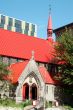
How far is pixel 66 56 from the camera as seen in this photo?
5253 centimetres

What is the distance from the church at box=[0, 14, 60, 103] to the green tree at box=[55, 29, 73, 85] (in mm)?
2230

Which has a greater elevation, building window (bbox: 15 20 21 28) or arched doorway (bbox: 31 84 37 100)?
building window (bbox: 15 20 21 28)

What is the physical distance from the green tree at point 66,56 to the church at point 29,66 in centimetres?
223

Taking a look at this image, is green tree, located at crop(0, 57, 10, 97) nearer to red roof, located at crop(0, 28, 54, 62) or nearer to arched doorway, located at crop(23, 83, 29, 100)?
arched doorway, located at crop(23, 83, 29, 100)

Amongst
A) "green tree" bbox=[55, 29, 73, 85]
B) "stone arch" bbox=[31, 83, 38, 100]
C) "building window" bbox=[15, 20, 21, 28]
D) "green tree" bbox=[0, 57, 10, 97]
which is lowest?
"stone arch" bbox=[31, 83, 38, 100]

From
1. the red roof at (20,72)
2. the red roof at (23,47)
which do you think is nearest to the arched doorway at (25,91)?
the red roof at (20,72)

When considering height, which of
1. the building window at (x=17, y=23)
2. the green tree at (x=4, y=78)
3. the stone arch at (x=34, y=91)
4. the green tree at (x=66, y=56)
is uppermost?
the building window at (x=17, y=23)

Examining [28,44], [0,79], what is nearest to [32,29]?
[28,44]

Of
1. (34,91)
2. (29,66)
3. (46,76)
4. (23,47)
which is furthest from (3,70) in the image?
(23,47)

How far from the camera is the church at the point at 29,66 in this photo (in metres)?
48.6

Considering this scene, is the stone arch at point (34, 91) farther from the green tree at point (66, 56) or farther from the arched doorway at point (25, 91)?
the green tree at point (66, 56)

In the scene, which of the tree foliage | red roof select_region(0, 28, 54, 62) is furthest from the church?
the tree foliage

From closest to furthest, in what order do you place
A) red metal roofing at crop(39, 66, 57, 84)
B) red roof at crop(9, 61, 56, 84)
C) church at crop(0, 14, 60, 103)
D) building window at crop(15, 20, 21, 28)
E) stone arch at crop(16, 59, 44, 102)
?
1. stone arch at crop(16, 59, 44, 102)
2. red roof at crop(9, 61, 56, 84)
3. church at crop(0, 14, 60, 103)
4. red metal roofing at crop(39, 66, 57, 84)
5. building window at crop(15, 20, 21, 28)

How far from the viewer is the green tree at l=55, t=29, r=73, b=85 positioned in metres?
52.0
